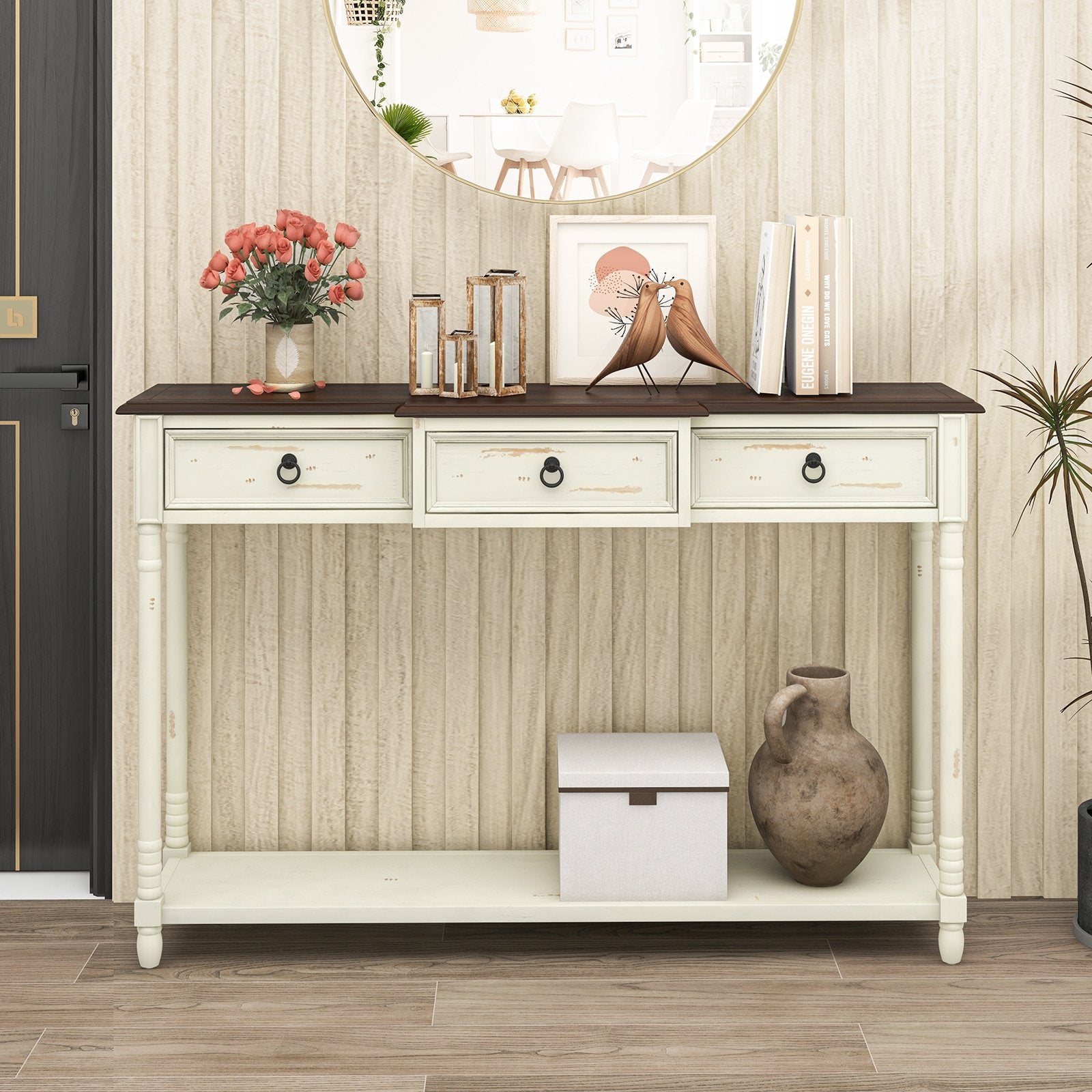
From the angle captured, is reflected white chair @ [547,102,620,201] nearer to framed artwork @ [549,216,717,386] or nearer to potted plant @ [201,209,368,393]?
framed artwork @ [549,216,717,386]

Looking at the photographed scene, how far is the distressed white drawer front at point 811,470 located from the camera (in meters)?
2.32

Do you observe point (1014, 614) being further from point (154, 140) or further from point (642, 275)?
point (154, 140)

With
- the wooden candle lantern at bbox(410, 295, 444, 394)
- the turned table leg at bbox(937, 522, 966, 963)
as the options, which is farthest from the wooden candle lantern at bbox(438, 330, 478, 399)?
the turned table leg at bbox(937, 522, 966, 963)

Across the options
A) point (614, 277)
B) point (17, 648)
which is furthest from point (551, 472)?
point (17, 648)

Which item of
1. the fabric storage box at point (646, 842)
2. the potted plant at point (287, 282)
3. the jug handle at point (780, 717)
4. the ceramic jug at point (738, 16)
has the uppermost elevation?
the ceramic jug at point (738, 16)

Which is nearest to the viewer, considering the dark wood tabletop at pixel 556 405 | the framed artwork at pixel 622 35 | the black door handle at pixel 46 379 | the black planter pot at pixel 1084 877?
the dark wood tabletop at pixel 556 405

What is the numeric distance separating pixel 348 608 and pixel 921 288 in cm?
126

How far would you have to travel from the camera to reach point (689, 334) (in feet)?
7.94

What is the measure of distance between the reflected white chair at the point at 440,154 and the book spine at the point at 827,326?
2.27 ft

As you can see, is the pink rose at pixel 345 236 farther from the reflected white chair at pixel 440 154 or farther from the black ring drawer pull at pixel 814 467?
the black ring drawer pull at pixel 814 467

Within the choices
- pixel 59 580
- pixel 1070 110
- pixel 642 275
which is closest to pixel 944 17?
pixel 1070 110

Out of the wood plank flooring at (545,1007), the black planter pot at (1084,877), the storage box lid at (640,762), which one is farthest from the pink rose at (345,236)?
the black planter pot at (1084,877)

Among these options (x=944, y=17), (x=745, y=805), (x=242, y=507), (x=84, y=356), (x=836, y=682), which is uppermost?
(x=944, y=17)

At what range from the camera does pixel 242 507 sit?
7.61 feet
